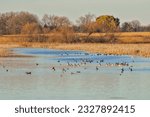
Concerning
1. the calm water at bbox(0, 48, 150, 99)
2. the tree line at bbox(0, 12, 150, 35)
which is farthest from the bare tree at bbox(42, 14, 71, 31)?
the calm water at bbox(0, 48, 150, 99)

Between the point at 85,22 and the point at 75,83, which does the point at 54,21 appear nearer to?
the point at 85,22

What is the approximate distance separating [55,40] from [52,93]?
39.5 meters

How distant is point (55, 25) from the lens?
220ft

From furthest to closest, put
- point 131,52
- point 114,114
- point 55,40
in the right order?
point 55,40
point 131,52
point 114,114

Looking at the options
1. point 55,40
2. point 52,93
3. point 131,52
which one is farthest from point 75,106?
point 55,40

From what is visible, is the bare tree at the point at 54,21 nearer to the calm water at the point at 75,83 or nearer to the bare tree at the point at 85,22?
the bare tree at the point at 85,22

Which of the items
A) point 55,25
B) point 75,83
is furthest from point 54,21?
point 75,83

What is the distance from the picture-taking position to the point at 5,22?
3108 inches

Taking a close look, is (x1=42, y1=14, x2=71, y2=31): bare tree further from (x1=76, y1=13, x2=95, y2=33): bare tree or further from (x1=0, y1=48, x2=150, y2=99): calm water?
(x1=0, y1=48, x2=150, y2=99): calm water

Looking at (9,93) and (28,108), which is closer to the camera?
(28,108)

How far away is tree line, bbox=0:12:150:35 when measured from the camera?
60906 millimetres

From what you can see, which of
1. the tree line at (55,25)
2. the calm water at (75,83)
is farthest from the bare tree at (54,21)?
the calm water at (75,83)

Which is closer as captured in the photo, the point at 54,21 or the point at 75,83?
the point at 75,83

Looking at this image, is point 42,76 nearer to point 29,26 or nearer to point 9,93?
point 9,93
